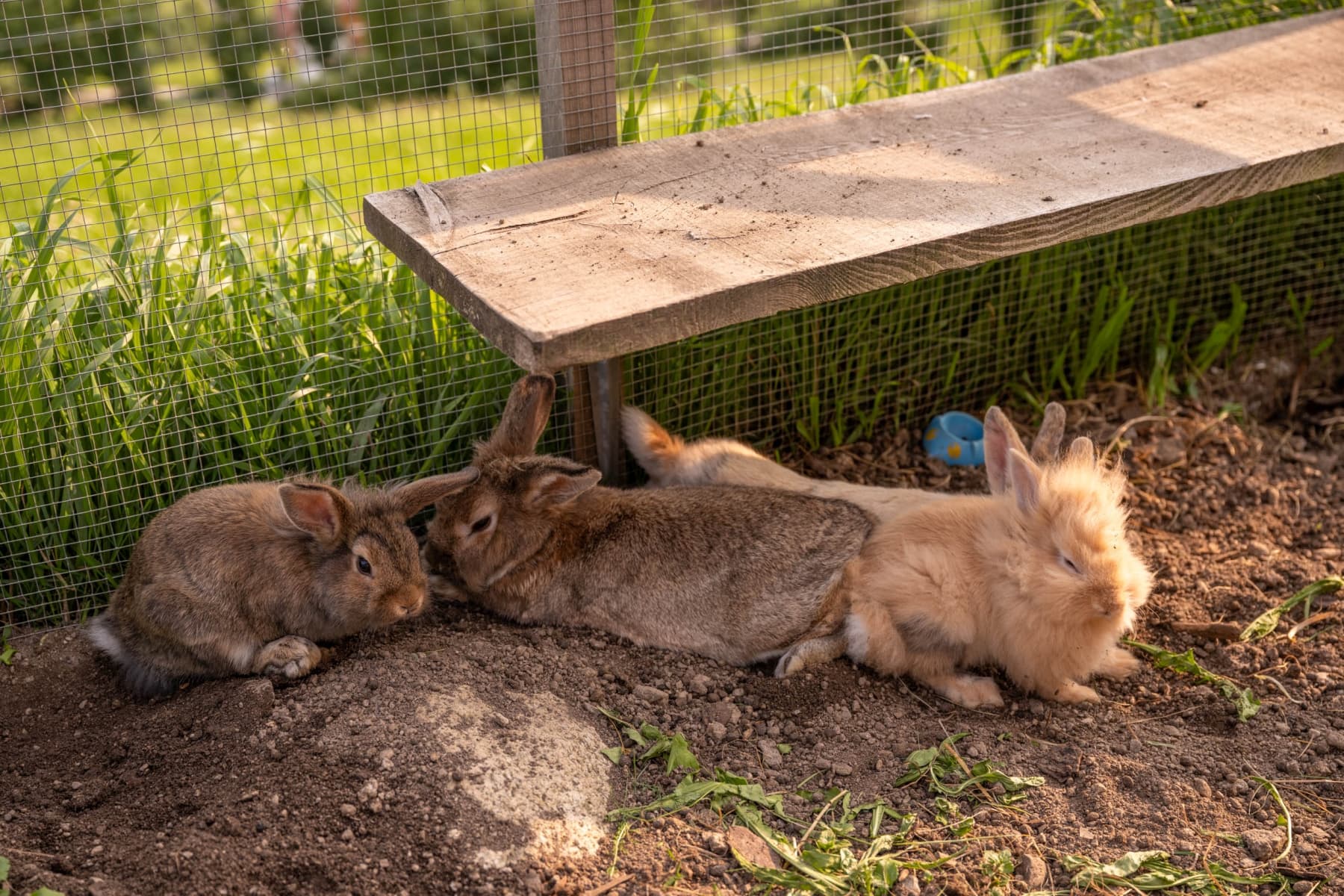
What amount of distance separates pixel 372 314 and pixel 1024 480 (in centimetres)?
208

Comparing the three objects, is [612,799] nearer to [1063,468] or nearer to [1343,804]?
[1063,468]

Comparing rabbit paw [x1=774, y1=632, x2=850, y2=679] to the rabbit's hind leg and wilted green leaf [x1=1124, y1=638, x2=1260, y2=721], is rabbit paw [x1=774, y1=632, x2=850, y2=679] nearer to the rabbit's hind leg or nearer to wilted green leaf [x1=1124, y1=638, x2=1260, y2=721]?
the rabbit's hind leg

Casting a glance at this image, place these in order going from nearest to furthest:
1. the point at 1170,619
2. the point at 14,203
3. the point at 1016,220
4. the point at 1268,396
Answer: the point at 1016,220
the point at 1170,619
the point at 1268,396
the point at 14,203

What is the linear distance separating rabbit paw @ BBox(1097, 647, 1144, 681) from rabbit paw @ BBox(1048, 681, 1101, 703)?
0.31 feet

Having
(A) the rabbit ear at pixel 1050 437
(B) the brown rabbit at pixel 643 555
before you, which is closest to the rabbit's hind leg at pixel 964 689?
(B) the brown rabbit at pixel 643 555

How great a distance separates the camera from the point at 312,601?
3.51 m

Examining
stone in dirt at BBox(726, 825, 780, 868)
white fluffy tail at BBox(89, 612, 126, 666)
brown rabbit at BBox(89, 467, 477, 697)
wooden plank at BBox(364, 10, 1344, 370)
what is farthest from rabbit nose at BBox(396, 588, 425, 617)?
stone in dirt at BBox(726, 825, 780, 868)

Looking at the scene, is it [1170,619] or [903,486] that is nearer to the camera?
[1170,619]

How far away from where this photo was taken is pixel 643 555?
3746 mm

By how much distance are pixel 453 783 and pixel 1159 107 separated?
3.09 metres

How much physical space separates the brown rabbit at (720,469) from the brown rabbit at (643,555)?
7.9 inches

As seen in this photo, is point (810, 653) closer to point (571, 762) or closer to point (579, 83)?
point (571, 762)

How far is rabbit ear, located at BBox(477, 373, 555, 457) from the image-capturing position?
376 centimetres

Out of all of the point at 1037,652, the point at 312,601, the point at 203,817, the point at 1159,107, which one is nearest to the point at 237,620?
the point at 312,601
